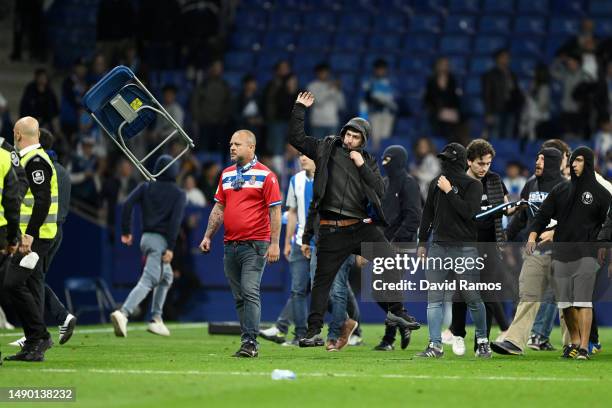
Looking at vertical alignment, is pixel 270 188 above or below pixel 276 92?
below

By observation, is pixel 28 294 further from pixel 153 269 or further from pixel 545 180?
pixel 545 180

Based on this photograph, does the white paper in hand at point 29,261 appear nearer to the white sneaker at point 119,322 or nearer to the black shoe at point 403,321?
the black shoe at point 403,321

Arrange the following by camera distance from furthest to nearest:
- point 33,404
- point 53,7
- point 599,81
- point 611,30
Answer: point 53,7 < point 611,30 < point 599,81 < point 33,404

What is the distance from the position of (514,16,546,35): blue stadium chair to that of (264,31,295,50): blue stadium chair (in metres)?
4.34

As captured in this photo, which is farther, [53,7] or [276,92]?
[53,7]

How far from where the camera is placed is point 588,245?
13.1m

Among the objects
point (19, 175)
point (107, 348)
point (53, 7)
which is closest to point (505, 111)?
point (53, 7)

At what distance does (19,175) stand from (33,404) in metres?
2.82

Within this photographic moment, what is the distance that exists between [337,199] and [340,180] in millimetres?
179

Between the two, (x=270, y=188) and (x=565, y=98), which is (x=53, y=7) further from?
(x=270, y=188)

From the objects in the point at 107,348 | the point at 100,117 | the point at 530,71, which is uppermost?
the point at 530,71

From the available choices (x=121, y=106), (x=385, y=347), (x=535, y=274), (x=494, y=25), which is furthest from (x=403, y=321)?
(x=494, y=25)

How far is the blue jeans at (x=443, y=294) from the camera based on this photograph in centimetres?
1302

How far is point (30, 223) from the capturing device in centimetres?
1188
